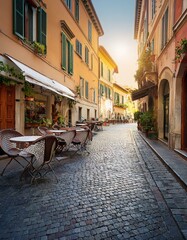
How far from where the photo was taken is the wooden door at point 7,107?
668cm

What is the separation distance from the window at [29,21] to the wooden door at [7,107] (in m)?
2.14

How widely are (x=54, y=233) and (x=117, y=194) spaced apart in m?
1.46

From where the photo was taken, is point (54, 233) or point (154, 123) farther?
point (154, 123)

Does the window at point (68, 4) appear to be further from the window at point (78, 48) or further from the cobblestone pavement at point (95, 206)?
the cobblestone pavement at point (95, 206)

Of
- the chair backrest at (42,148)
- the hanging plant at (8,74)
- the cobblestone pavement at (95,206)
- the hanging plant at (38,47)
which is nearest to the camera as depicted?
the cobblestone pavement at (95,206)

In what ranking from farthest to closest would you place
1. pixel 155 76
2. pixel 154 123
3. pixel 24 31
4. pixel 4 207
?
pixel 154 123 < pixel 155 76 < pixel 24 31 < pixel 4 207

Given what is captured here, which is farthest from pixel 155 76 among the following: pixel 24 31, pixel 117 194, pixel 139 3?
pixel 139 3

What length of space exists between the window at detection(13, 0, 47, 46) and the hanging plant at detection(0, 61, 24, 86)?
1.68 meters

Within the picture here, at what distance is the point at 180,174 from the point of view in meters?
4.36

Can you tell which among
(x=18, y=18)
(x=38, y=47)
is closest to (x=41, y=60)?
(x=38, y=47)

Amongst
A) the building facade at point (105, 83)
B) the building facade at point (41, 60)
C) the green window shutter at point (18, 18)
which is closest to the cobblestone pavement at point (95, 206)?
the building facade at point (41, 60)

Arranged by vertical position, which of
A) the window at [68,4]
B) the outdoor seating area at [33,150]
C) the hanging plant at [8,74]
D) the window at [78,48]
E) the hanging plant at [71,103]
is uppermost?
the window at [68,4]

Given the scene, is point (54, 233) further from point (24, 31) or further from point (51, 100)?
point (51, 100)

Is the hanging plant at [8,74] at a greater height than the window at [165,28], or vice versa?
the window at [165,28]
